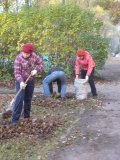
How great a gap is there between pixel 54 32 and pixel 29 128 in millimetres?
11444

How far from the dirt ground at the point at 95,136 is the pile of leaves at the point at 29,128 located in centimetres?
38

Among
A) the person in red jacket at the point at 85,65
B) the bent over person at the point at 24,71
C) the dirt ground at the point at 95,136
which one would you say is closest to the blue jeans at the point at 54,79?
the person in red jacket at the point at 85,65

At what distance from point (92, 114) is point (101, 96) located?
335 centimetres

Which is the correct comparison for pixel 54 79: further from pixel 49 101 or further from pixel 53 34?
pixel 53 34

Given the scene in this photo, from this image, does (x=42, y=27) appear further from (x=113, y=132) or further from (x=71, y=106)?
(x=113, y=132)

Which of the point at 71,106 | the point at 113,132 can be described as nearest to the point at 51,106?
the point at 71,106

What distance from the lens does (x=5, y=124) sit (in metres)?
9.52

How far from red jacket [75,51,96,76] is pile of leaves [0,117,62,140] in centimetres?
395

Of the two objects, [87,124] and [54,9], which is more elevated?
[54,9]

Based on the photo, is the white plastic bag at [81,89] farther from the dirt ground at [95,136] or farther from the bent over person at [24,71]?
the bent over person at [24,71]

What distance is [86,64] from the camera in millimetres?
13906

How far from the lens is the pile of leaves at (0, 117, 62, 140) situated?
870 cm

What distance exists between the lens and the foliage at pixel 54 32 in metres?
20.0

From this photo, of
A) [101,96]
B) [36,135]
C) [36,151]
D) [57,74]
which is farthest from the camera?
[101,96]
